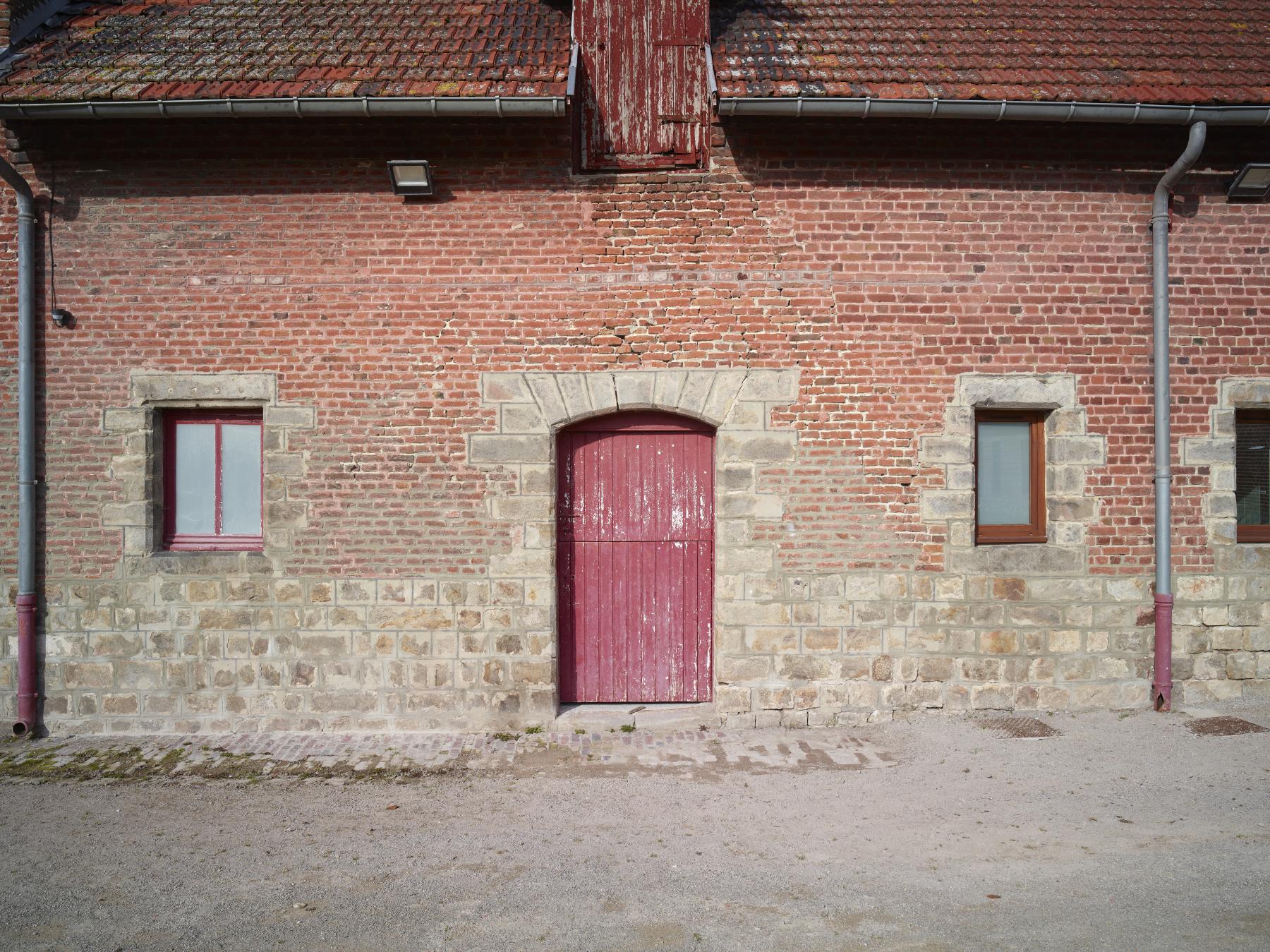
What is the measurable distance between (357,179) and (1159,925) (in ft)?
22.9

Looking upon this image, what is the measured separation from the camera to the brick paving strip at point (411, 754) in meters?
5.96

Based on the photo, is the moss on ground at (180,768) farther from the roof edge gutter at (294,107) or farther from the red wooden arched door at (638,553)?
the roof edge gutter at (294,107)

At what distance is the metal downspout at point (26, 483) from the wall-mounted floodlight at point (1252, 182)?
9.53m

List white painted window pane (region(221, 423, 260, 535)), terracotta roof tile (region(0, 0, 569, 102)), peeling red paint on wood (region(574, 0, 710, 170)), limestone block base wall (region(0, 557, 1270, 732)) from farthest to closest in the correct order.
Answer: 1. white painted window pane (region(221, 423, 260, 535))
2. peeling red paint on wood (region(574, 0, 710, 170))
3. limestone block base wall (region(0, 557, 1270, 732))
4. terracotta roof tile (region(0, 0, 569, 102))

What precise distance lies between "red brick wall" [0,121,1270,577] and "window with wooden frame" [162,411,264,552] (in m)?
0.42

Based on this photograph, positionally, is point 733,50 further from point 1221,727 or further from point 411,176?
point 1221,727

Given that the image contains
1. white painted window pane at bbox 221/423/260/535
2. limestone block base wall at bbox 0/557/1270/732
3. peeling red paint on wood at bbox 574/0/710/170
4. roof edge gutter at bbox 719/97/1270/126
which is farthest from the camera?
white painted window pane at bbox 221/423/260/535

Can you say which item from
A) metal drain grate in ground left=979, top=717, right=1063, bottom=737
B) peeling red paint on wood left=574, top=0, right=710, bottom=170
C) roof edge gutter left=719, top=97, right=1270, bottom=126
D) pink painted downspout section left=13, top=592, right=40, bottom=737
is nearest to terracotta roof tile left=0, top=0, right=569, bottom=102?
peeling red paint on wood left=574, top=0, right=710, bottom=170

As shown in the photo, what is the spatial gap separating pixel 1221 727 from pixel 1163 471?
1962 millimetres

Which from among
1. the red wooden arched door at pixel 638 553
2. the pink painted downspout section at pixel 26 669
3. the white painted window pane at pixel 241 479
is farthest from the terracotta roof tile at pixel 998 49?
the pink painted downspout section at pixel 26 669

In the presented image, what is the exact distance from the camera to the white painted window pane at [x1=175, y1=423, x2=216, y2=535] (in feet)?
23.0

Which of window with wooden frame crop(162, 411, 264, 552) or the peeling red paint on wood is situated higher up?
the peeling red paint on wood

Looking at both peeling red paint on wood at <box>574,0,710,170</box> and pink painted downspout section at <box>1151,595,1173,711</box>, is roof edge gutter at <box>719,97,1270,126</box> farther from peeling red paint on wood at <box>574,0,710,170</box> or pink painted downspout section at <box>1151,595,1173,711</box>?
pink painted downspout section at <box>1151,595,1173,711</box>

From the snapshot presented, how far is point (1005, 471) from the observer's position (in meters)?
7.05
